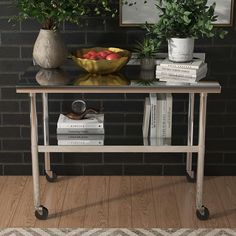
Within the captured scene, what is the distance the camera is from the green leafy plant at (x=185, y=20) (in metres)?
3.15

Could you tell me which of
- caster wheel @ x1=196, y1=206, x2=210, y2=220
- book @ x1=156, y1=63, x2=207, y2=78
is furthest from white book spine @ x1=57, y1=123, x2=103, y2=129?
caster wheel @ x1=196, y1=206, x2=210, y2=220

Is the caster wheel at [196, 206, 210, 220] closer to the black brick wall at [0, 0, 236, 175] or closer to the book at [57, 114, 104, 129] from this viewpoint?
the black brick wall at [0, 0, 236, 175]

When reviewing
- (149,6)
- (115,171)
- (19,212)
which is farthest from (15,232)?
(149,6)

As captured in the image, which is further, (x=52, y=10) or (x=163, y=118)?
(x=163, y=118)

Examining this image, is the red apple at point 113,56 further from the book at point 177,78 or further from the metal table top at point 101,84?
the book at point 177,78

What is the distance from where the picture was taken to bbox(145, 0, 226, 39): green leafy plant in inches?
124

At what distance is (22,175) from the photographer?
394 cm

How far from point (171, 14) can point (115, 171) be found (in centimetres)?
123

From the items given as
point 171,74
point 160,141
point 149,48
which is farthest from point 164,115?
point 149,48

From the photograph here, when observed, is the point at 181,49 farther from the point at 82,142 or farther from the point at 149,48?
the point at 82,142

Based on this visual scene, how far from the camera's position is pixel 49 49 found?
3.30 meters

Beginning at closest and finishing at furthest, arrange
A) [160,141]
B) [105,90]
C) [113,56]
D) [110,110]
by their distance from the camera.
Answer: [105,90] → [113,56] → [160,141] → [110,110]

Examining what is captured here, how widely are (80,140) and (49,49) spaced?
55 centimetres

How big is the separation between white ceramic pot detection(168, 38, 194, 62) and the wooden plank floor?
89cm
